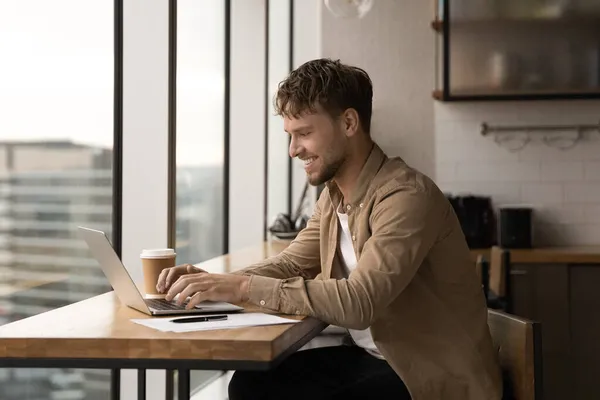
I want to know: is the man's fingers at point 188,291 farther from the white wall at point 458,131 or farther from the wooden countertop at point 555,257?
the white wall at point 458,131

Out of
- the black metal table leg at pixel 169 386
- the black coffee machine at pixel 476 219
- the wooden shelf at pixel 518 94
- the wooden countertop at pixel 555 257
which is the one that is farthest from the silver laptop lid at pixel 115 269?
the wooden shelf at pixel 518 94

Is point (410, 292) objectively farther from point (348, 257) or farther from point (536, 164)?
point (536, 164)

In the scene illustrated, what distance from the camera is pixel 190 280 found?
185 cm

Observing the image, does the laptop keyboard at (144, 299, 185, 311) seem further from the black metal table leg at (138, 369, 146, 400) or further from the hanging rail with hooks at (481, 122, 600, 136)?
the hanging rail with hooks at (481, 122, 600, 136)

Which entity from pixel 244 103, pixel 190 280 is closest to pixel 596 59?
pixel 244 103

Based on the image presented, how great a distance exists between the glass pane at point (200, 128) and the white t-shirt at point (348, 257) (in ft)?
4.29

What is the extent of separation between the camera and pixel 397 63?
16.8ft

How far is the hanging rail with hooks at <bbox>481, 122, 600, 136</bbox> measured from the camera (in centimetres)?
488

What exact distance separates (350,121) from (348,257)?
344mm

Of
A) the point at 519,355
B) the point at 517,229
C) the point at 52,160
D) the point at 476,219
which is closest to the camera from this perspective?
the point at 519,355

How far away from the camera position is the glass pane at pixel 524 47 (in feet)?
15.4

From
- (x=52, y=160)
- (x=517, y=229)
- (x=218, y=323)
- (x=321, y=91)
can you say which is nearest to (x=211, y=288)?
(x=218, y=323)

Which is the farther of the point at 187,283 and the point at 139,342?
the point at 187,283

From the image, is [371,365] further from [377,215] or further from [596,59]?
[596,59]
